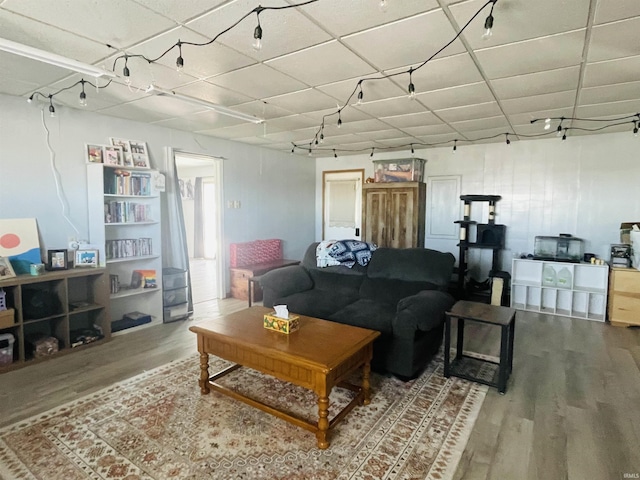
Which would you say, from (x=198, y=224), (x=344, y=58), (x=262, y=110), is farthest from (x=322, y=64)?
(x=198, y=224)

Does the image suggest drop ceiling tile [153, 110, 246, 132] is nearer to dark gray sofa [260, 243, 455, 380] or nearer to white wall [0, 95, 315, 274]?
white wall [0, 95, 315, 274]

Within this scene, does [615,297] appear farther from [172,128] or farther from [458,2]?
[172,128]

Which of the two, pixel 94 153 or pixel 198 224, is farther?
pixel 198 224

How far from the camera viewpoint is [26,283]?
311 cm

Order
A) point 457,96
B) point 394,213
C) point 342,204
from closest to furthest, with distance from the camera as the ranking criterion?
point 457,96 → point 394,213 → point 342,204

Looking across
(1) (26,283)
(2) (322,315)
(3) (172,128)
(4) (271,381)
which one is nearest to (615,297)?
(2) (322,315)

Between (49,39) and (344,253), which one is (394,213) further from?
(49,39)

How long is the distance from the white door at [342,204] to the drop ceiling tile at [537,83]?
3732 millimetres

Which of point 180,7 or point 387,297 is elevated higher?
point 180,7

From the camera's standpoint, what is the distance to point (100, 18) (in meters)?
1.94

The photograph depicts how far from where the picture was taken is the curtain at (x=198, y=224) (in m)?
9.11

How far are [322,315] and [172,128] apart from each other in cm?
308

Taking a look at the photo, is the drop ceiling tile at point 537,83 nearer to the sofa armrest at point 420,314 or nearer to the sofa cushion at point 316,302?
the sofa armrest at point 420,314

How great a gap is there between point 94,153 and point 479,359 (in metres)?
4.29
